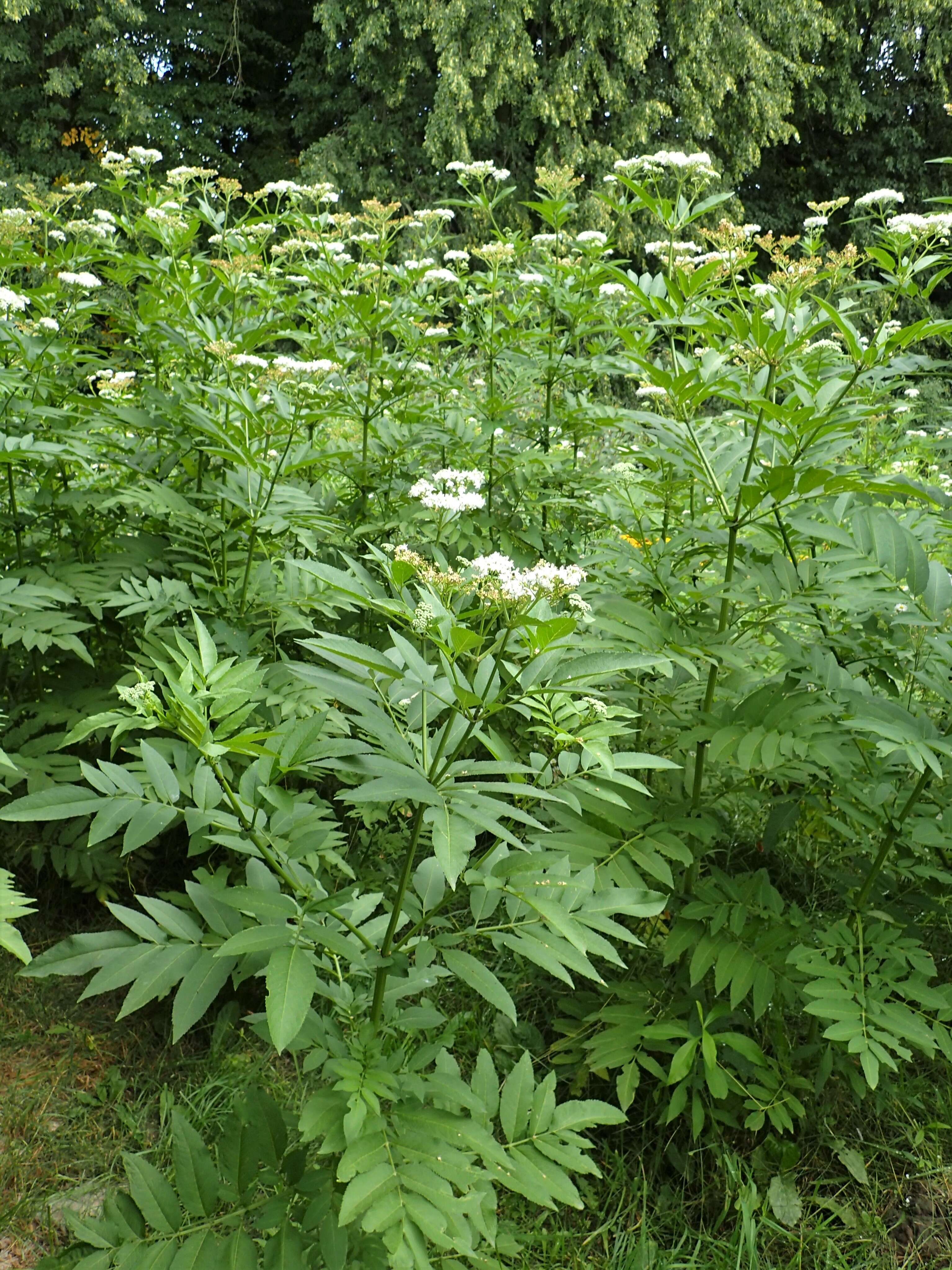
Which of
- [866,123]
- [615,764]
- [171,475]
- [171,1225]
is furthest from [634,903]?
[866,123]

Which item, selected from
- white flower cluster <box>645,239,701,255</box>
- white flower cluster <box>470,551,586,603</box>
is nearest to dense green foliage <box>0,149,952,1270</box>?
white flower cluster <box>470,551,586,603</box>

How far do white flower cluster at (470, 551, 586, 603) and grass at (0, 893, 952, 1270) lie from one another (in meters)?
1.27

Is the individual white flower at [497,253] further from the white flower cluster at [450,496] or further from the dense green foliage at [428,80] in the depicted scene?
the dense green foliage at [428,80]

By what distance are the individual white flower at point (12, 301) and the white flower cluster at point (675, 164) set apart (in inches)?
71.1

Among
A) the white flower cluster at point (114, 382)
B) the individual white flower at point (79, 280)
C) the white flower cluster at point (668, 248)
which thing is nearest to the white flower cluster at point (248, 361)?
the white flower cluster at point (114, 382)

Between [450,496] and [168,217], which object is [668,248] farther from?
[168,217]

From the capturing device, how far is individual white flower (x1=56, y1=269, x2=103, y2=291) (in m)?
2.86

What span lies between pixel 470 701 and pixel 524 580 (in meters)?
0.19

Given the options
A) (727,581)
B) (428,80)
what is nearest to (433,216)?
(727,581)

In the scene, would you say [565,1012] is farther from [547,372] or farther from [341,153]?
[341,153]

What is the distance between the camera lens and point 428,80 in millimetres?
13516

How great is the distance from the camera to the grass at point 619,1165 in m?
1.96

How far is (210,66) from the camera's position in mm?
14969

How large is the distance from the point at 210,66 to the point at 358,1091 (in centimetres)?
1705
